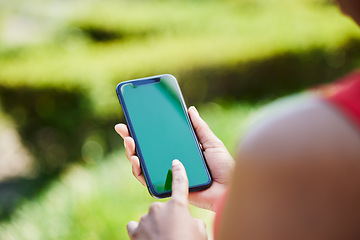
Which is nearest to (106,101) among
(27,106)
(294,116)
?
(27,106)

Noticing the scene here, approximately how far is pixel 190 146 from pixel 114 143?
3316mm

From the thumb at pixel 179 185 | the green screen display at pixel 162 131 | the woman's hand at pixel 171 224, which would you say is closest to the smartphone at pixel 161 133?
the green screen display at pixel 162 131

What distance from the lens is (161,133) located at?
170cm

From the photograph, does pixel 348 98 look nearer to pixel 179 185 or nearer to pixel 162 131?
pixel 179 185

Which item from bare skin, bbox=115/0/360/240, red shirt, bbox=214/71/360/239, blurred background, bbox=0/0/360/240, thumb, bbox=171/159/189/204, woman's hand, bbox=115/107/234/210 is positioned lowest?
blurred background, bbox=0/0/360/240

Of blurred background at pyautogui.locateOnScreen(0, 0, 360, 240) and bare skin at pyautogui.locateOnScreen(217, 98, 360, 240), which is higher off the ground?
bare skin at pyautogui.locateOnScreen(217, 98, 360, 240)

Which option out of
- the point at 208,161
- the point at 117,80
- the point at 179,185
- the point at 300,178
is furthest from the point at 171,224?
the point at 117,80

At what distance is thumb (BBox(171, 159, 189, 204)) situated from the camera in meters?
1.18

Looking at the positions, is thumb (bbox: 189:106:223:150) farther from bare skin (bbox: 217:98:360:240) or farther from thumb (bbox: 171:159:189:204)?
bare skin (bbox: 217:98:360:240)

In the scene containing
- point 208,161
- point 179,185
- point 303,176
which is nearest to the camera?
point 303,176

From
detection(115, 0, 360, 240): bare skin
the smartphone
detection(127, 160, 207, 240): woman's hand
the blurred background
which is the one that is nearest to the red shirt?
detection(115, 0, 360, 240): bare skin

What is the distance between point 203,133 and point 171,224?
715 mm

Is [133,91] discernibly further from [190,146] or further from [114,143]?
[114,143]

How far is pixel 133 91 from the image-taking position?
5.82 feet
